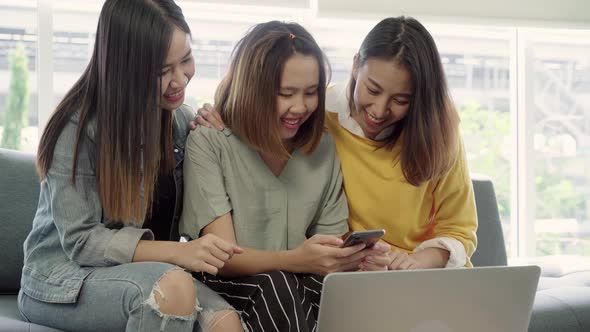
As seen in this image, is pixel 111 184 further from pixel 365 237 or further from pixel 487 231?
pixel 487 231

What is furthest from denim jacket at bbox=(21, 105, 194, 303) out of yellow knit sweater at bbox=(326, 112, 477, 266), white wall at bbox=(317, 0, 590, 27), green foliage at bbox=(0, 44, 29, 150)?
white wall at bbox=(317, 0, 590, 27)

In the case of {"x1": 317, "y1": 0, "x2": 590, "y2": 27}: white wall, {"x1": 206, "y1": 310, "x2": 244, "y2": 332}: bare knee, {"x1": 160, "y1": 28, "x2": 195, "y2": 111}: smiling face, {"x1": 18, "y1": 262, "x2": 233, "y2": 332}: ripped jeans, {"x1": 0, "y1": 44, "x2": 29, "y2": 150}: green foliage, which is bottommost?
{"x1": 206, "y1": 310, "x2": 244, "y2": 332}: bare knee

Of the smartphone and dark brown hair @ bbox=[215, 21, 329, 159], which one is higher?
dark brown hair @ bbox=[215, 21, 329, 159]

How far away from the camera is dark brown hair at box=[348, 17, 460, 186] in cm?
209

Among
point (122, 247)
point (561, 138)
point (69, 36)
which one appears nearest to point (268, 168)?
point (122, 247)

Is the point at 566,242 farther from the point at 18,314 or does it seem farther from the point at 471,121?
the point at 18,314

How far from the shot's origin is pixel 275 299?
175 centimetres

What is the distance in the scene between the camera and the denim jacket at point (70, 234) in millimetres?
1779

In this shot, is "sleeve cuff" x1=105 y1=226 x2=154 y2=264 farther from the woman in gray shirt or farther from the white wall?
the white wall

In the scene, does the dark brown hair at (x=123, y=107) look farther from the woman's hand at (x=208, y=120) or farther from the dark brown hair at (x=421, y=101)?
the dark brown hair at (x=421, y=101)

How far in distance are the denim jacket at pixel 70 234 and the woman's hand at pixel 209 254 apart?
5.9 inches

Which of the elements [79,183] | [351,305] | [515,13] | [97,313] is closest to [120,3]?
[79,183]

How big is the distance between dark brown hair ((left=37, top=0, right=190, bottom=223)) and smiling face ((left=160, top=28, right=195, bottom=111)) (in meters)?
0.02

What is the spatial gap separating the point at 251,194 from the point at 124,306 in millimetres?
524
